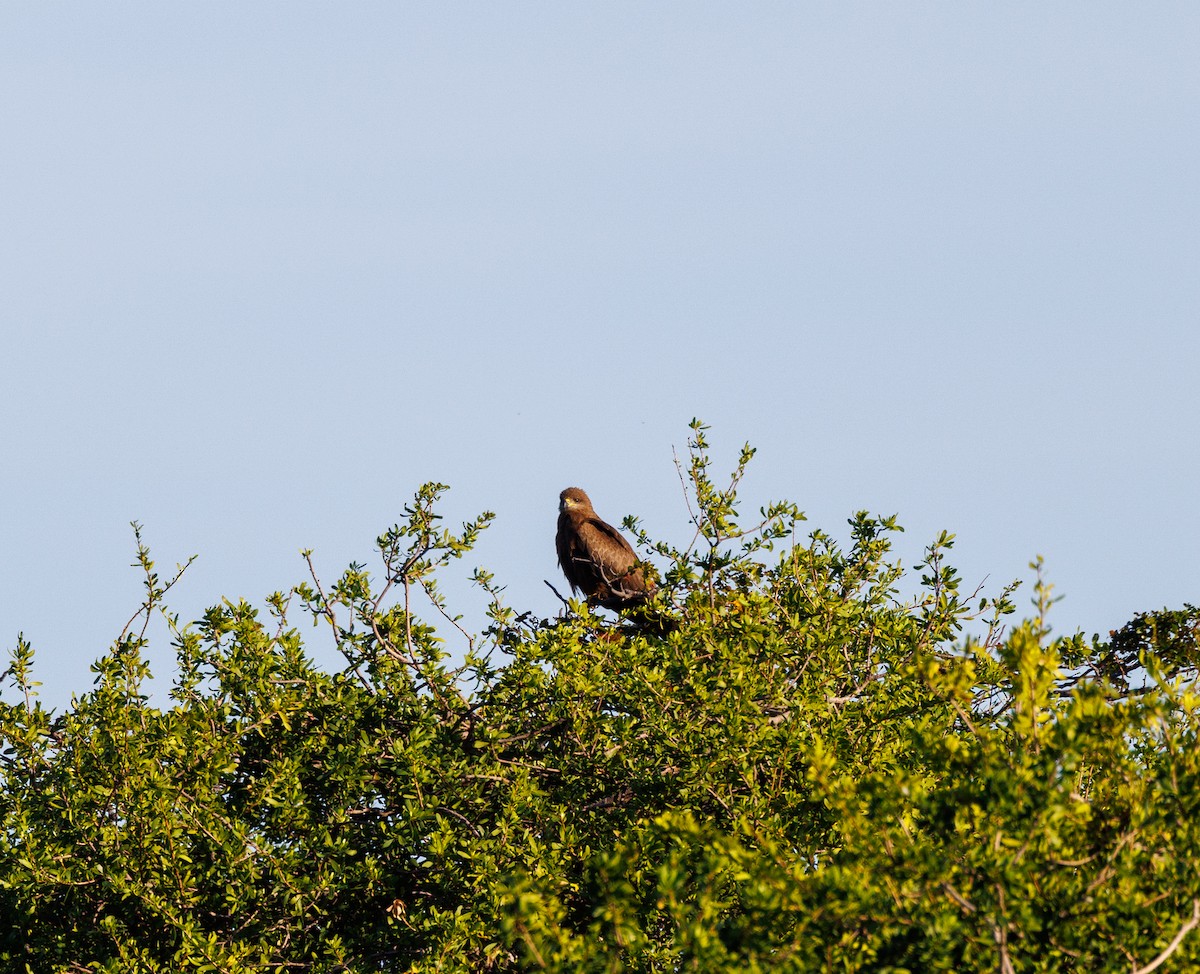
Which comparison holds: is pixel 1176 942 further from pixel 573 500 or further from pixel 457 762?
pixel 573 500

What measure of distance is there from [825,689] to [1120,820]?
13.8 feet

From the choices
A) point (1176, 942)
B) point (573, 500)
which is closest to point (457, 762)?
point (1176, 942)

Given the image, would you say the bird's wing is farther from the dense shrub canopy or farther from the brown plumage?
the dense shrub canopy

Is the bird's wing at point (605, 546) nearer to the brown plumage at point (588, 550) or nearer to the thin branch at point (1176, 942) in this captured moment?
the brown plumage at point (588, 550)

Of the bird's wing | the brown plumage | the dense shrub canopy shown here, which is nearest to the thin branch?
the dense shrub canopy

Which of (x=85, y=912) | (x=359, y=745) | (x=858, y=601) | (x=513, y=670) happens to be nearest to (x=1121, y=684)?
(x=858, y=601)

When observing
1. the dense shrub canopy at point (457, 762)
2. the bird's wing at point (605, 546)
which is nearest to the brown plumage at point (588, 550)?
the bird's wing at point (605, 546)

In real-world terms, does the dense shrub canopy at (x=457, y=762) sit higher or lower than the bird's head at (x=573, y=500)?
lower

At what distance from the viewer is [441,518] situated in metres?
9.57

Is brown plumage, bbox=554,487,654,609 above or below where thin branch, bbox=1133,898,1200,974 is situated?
above

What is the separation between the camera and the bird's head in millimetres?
16156

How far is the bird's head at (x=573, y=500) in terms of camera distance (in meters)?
16.2

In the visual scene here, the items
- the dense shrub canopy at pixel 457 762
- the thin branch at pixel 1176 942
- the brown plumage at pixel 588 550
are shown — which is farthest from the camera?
the brown plumage at pixel 588 550

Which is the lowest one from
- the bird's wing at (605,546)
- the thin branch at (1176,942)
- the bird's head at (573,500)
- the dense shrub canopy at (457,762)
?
the thin branch at (1176,942)
